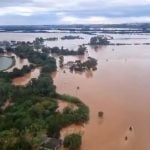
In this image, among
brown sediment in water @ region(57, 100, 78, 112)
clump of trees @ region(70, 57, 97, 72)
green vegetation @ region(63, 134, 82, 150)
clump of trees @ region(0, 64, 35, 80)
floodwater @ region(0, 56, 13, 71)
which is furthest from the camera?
floodwater @ region(0, 56, 13, 71)

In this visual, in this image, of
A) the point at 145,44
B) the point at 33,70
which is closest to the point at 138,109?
the point at 33,70

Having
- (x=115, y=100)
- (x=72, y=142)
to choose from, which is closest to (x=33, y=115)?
(x=72, y=142)

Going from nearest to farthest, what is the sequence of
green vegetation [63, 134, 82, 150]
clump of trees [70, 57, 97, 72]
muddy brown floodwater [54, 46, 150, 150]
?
green vegetation [63, 134, 82, 150], muddy brown floodwater [54, 46, 150, 150], clump of trees [70, 57, 97, 72]

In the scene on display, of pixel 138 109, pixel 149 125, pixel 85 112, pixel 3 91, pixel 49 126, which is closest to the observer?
pixel 49 126

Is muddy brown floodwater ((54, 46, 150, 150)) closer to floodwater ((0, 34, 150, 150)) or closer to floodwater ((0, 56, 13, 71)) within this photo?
floodwater ((0, 34, 150, 150))

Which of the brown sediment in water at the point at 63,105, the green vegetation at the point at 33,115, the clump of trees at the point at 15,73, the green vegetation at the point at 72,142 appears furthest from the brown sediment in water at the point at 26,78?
the green vegetation at the point at 72,142

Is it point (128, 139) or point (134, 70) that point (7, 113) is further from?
point (134, 70)

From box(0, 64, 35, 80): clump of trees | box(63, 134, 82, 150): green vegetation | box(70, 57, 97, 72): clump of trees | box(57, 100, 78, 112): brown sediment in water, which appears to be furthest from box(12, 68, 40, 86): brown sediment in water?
box(63, 134, 82, 150): green vegetation
